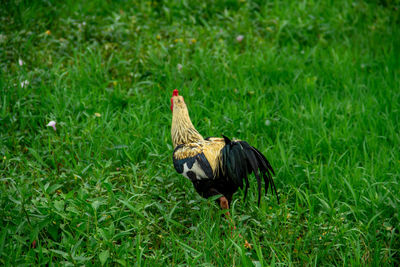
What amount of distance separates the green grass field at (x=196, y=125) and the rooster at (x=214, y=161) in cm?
23

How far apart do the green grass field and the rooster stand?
23 cm

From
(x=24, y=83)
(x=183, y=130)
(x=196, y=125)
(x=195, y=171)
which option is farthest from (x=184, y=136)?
(x=24, y=83)

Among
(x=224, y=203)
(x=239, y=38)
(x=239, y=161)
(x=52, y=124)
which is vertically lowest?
(x=224, y=203)

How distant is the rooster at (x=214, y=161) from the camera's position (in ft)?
10.0

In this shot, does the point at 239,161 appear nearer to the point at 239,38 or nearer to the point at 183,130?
the point at 183,130

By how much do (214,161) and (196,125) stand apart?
1342 millimetres

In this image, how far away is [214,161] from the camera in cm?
314

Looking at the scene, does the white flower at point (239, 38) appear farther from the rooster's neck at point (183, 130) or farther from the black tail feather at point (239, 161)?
the black tail feather at point (239, 161)

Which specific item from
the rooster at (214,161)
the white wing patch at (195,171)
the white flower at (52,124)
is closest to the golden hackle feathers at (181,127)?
the rooster at (214,161)

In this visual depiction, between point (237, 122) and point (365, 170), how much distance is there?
55.0 inches

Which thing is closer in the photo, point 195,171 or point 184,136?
point 195,171

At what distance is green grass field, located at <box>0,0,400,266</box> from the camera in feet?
10.1

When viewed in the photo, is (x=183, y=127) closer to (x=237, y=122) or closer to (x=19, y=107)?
(x=237, y=122)

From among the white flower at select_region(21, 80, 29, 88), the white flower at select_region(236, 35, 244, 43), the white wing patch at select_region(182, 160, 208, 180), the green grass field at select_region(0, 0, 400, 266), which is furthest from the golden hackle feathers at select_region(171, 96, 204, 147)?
the white flower at select_region(236, 35, 244, 43)
